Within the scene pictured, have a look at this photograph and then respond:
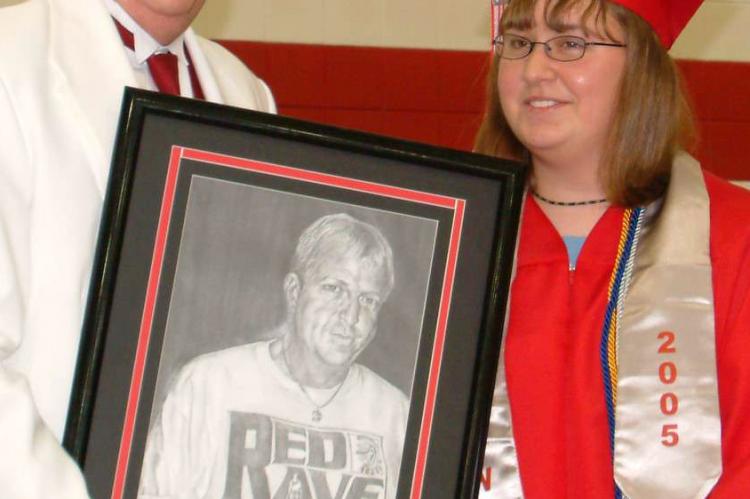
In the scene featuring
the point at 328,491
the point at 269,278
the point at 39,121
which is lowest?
the point at 328,491

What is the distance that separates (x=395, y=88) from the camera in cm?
458

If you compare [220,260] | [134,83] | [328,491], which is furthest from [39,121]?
[328,491]

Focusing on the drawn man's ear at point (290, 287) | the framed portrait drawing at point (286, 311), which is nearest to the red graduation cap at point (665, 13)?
the framed portrait drawing at point (286, 311)

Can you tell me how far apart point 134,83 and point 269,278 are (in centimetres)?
36

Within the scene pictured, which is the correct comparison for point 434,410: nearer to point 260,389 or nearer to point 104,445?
point 260,389

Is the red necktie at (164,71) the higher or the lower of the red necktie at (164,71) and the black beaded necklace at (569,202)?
the higher

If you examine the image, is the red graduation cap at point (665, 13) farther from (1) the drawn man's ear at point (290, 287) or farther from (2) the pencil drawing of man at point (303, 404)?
(1) the drawn man's ear at point (290, 287)

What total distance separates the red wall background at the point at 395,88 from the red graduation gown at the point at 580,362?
2.48 metres

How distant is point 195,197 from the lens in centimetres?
148

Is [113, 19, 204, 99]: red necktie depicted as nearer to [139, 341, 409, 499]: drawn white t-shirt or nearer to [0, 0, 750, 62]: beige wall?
[139, 341, 409, 499]: drawn white t-shirt

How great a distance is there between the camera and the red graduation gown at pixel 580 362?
180 cm

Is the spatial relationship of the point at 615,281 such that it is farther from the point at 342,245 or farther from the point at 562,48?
the point at 342,245

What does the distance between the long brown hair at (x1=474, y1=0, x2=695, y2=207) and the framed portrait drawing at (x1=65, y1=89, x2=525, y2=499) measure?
19.4 inches

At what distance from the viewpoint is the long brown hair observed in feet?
6.49
